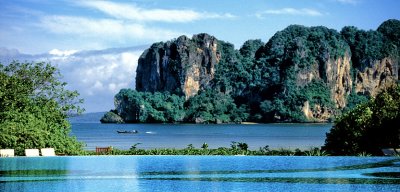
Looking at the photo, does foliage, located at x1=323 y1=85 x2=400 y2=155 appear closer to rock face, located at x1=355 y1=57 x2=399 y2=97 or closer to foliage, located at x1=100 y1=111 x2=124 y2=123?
foliage, located at x1=100 y1=111 x2=124 y2=123

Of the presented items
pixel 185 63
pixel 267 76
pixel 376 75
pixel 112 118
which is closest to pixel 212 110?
pixel 185 63

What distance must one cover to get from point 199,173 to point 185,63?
350ft

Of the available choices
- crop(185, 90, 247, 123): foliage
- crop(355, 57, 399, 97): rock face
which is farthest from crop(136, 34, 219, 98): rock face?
crop(355, 57, 399, 97): rock face

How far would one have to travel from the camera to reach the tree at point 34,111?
2622cm

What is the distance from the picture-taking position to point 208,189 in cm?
1723

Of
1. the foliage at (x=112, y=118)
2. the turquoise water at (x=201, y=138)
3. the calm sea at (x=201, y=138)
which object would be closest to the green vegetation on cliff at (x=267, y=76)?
the foliage at (x=112, y=118)

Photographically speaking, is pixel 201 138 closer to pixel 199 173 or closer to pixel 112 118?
pixel 199 173

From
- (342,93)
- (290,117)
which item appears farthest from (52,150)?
(342,93)

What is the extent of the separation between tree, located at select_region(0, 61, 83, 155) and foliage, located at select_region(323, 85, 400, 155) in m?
11.3

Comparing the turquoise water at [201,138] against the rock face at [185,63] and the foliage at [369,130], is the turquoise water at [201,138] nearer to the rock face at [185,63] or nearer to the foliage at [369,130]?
the foliage at [369,130]

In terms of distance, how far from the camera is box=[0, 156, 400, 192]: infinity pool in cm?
1771

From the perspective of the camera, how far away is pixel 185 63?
12762 centimetres

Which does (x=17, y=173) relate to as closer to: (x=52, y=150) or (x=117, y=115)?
(x=52, y=150)

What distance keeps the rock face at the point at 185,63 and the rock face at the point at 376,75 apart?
32813mm
